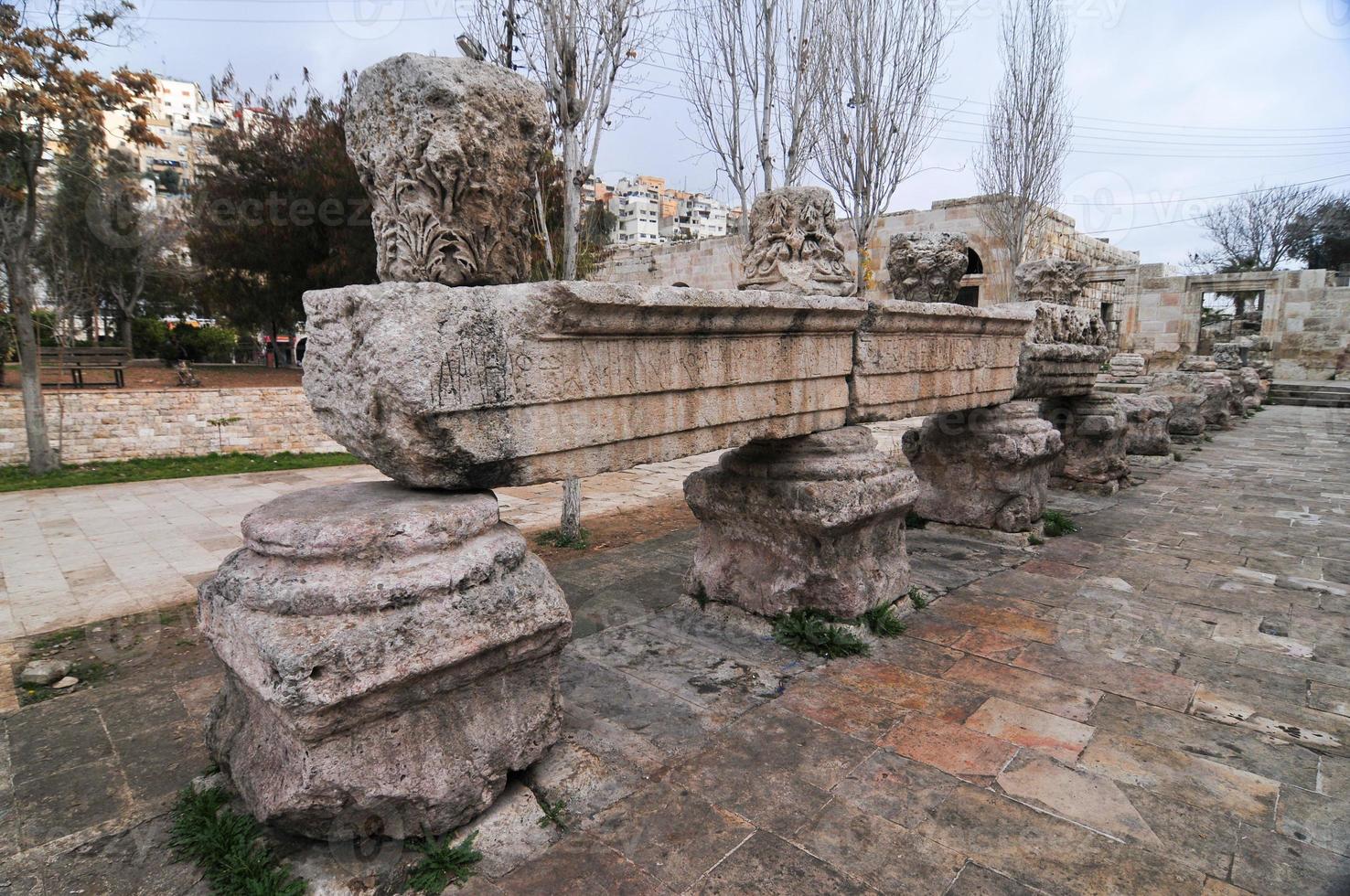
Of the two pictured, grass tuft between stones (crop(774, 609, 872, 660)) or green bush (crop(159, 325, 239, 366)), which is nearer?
grass tuft between stones (crop(774, 609, 872, 660))

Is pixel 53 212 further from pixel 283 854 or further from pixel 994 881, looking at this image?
pixel 994 881

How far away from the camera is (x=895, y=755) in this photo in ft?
8.13

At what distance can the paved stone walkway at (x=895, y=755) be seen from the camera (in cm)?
193

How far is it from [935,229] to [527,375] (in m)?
16.8

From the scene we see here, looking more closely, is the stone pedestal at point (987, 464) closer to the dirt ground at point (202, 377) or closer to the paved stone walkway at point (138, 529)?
the paved stone walkway at point (138, 529)

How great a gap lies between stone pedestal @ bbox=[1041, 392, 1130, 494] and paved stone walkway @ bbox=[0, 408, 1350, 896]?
2.55m

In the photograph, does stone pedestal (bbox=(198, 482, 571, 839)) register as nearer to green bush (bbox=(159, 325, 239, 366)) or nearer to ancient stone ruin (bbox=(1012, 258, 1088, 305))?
ancient stone ruin (bbox=(1012, 258, 1088, 305))

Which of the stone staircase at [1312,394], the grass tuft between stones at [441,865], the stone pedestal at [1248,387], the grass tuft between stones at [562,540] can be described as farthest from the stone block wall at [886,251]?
the grass tuft between stones at [441,865]

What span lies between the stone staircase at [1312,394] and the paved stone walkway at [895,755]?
1538cm

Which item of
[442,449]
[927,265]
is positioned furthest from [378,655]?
[927,265]

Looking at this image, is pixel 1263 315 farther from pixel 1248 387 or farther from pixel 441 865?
pixel 441 865

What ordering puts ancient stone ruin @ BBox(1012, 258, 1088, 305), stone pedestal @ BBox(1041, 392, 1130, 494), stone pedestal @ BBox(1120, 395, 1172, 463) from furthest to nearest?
stone pedestal @ BBox(1120, 395, 1172, 463), stone pedestal @ BBox(1041, 392, 1130, 494), ancient stone ruin @ BBox(1012, 258, 1088, 305)

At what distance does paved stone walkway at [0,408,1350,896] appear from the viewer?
193 cm

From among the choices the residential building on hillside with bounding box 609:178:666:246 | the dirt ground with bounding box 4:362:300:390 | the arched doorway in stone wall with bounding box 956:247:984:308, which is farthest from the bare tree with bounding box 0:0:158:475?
the residential building on hillside with bounding box 609:178:666:246
